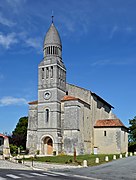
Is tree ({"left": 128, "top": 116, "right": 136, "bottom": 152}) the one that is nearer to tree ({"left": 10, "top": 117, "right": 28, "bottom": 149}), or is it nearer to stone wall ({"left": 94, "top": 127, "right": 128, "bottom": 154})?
stone wall ({"left": 94, "top": 127, "right": 128, "bottom": 154})

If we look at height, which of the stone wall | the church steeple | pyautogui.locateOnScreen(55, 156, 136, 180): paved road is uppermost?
the church steeple

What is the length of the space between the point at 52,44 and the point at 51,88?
23.9ft

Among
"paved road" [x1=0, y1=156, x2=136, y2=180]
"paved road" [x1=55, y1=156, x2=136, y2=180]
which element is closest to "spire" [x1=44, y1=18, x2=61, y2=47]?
"paved road" [x1=55, y1=156, x2=136, y2=180]

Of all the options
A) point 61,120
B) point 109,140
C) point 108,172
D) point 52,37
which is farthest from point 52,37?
point 108,172

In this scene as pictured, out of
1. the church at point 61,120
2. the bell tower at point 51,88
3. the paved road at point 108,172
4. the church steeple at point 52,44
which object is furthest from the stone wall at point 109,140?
the paved road at point 108,172

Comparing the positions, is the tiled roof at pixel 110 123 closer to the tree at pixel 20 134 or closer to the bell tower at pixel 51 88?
the bell tower at pixel 51 88

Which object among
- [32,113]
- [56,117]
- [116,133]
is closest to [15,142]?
[32,113]

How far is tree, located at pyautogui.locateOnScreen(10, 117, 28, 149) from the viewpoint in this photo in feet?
198

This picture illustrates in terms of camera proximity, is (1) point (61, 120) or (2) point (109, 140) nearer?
(1) point (61, 120)

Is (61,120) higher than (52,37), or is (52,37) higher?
(52,37)

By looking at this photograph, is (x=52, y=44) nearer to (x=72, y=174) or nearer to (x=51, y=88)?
(x=51, y=88)

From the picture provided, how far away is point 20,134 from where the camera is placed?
64.6 m

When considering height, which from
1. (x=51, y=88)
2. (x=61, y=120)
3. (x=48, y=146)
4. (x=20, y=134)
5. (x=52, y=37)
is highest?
(x=52, y=37)

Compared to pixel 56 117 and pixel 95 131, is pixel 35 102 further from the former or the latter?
pixel 95 131
